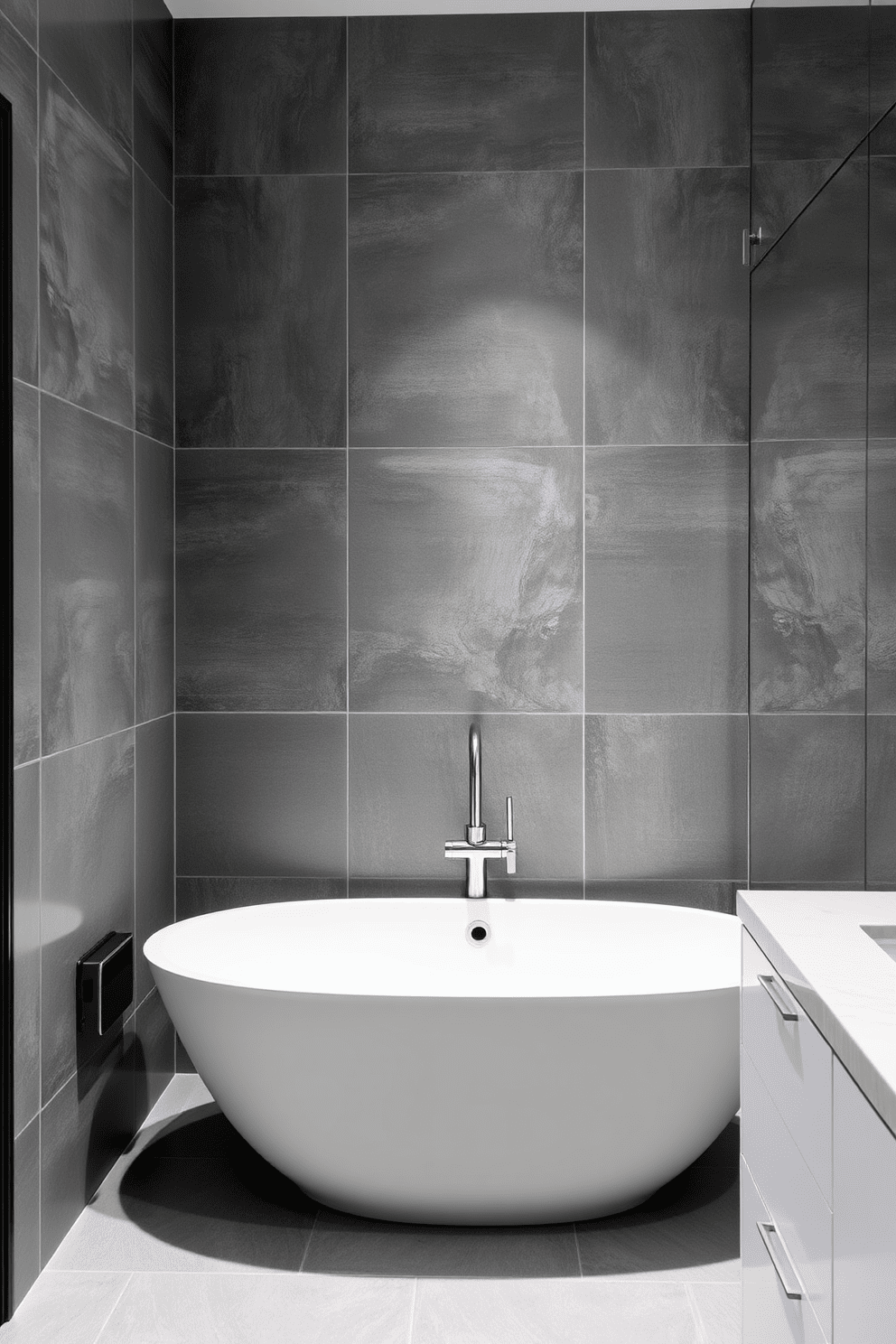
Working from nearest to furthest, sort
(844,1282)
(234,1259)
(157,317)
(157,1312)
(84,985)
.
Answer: (844,1282) → (157,1312) → (234,1259) → (84,985) → (157,317)

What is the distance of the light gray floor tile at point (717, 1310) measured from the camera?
6.63 feet

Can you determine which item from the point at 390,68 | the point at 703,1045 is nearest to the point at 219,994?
the point at 703,1045

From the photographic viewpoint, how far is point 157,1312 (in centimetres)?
211

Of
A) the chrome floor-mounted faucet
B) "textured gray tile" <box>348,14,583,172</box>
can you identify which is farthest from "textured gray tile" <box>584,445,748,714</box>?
"textured gray tile" <box>348,14,583,172</box>

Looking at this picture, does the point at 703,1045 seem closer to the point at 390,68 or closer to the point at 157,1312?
the point at 157,1312

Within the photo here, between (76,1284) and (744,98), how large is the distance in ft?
10.7

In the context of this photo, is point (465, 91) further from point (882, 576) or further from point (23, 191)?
point (882, 576)

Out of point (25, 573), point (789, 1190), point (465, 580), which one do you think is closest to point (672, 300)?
point (465, 580)

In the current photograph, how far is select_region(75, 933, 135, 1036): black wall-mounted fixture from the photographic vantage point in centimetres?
243

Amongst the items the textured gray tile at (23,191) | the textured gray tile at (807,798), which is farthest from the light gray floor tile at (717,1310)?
the textured gray tile at (23,191)

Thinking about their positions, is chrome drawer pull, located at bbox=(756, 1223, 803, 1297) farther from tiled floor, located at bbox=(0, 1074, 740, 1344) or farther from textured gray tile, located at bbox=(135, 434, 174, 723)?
textured gray tile, located at bbox=(135, 434, 174, 723)

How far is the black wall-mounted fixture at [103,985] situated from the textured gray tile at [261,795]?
1.85ft

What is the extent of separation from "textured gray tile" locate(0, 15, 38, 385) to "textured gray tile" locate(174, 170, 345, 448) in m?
0.97

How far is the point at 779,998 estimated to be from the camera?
1.47m
